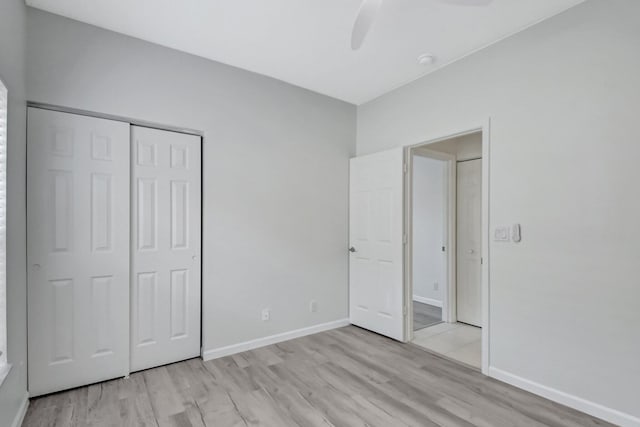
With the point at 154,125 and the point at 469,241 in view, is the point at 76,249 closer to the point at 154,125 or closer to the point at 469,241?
the point at 154,125

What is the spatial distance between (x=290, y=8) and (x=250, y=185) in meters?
1.56

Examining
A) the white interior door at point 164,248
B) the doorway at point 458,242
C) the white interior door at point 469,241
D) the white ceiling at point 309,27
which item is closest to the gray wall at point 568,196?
the white ceiling at point 309,27

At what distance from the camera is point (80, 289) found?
240cm

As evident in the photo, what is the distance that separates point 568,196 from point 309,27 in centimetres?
223

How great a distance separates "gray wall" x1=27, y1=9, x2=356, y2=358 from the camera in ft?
7.94

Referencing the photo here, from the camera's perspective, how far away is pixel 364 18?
1.77 metres

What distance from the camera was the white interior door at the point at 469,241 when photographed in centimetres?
395

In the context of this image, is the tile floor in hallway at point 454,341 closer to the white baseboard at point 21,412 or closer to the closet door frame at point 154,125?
the closet door frame at point 154,125

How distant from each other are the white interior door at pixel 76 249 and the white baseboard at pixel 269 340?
69 centimetres

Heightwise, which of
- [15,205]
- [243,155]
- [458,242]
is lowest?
[458,242]

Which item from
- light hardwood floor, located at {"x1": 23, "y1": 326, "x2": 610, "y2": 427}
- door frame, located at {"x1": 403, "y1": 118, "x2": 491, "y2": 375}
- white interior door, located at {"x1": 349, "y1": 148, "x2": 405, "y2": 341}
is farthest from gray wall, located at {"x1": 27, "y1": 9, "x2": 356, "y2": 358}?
door frame, located at {"x1": 403, "y1": 118, "x2": 491, "y2": 375}

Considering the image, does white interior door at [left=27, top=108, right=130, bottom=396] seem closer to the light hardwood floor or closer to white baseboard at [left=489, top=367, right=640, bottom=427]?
the light hardwood floor

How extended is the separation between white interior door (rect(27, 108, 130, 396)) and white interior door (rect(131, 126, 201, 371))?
0.10 metres

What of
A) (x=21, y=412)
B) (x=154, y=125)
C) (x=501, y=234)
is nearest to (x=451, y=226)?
(x=501, y=234)
